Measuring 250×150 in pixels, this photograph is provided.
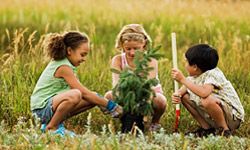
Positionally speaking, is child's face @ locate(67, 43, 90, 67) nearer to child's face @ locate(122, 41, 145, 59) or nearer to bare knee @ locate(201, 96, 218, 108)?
child's face @ locate(122, 41, 145, 59)

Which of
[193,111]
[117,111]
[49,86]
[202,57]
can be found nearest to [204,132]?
[193,111]

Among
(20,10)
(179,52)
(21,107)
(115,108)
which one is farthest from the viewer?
(20,10)

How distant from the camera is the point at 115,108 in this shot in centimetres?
703

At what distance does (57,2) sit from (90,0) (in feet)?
3.09

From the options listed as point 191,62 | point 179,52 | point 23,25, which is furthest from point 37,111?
point 23,25

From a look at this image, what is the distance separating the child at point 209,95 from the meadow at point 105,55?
208 mm

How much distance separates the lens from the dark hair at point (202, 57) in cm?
729

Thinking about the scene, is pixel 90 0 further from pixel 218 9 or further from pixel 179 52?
pixel 179 52

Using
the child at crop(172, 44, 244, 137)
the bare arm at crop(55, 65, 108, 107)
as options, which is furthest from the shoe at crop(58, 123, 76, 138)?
the child at crop(172, 44, 244, 137)

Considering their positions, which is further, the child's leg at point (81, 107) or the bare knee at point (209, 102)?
the child's leg at point (81, 107)

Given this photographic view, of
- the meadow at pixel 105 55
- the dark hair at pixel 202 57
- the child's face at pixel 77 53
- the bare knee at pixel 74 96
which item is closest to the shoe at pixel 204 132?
the meadow at pixel 105 55

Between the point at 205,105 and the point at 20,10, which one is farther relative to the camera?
the point at 20,10

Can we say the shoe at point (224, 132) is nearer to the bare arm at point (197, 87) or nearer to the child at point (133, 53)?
the bare arm at point (197, 87)

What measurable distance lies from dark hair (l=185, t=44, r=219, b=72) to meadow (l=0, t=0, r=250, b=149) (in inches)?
27.9
